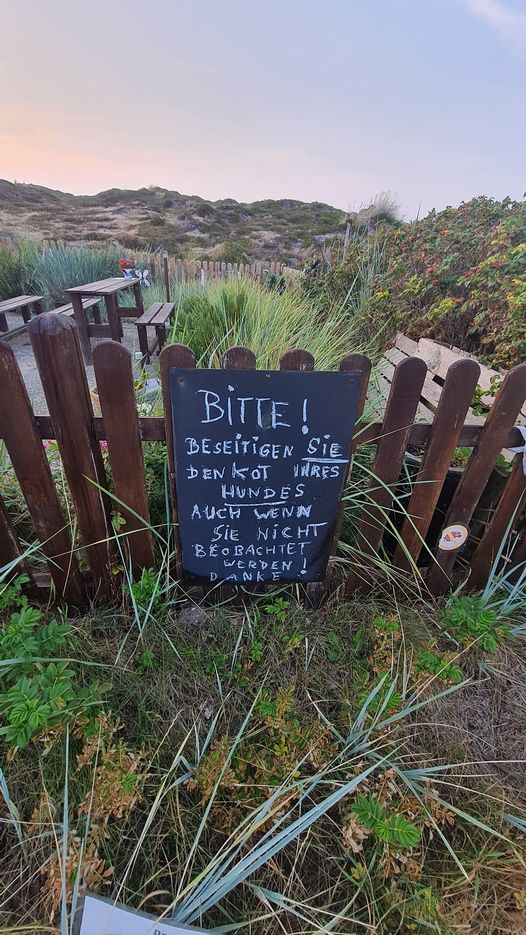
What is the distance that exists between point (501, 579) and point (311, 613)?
868 mm

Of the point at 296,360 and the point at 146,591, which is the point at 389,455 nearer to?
the point at 296,360

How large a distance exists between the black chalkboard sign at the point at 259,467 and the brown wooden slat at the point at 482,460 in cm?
53

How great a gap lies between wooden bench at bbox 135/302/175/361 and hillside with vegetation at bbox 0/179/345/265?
15292 mm

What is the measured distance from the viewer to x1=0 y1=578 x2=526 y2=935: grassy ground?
106cm

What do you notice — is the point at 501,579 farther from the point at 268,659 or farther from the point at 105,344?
the point at 105,344

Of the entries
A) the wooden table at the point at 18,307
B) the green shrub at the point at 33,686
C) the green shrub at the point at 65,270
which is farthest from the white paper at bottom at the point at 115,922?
the green shrub at the point at 65,270

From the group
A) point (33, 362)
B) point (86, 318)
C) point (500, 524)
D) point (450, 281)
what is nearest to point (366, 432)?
point (500, 524)

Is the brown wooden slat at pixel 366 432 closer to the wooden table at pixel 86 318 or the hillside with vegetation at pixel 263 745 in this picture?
the hillside with vegetation at pixel 263 745

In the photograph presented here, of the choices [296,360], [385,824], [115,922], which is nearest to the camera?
[115,922]

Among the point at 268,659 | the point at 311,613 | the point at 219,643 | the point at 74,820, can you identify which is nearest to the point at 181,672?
the point at 219,643

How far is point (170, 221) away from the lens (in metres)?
27.8

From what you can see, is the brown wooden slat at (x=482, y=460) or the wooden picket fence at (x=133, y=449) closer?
the wooden picket fence at (x=133, y=449)

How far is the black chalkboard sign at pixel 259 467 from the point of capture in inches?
52.5

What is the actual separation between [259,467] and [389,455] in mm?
500
